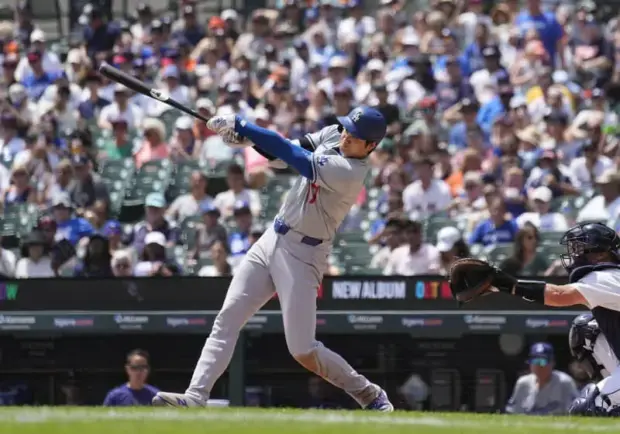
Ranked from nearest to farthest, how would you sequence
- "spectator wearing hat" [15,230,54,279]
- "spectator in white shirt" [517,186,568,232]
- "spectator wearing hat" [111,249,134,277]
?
"spectator in white shirt" [517,186,568,232], "spectator wearing hat" [111,249,134,277], "spectator wearing hat" [15,230,54,279]

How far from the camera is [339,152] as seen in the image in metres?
8.05

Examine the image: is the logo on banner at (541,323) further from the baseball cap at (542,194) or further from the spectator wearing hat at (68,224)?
the spectator wearing hat at (68,224)

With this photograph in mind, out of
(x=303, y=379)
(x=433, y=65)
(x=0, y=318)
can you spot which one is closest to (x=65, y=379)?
(x=0, y=318)

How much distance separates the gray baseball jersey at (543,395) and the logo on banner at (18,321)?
398 cm

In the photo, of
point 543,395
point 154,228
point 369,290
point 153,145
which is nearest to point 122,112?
point 153,145

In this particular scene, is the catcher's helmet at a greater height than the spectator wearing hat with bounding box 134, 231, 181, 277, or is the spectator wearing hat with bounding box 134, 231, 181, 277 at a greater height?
the catcher's helmet

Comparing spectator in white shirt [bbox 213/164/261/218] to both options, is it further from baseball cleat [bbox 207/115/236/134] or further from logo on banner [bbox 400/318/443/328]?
baseball cleat [bbox 207/115/236/134]

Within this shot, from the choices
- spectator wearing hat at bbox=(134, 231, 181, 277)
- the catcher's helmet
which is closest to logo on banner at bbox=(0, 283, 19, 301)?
spectator wearing hat at bbox=(134, 231, 181, 277)

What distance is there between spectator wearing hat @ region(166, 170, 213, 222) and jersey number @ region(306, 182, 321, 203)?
6.26 metres

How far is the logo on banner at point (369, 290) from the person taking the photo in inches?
452

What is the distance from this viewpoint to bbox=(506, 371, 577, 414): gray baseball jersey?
11062 millimetres

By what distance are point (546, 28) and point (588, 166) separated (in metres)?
3.08

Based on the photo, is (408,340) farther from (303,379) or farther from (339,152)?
(339,152)

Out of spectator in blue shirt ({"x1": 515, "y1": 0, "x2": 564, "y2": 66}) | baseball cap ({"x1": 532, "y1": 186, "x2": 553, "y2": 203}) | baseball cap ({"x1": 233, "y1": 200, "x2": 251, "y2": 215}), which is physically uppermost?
spectator in blue shirt ({"x1": 515, "y1": 0, "x2": 564, "y2": 66})
